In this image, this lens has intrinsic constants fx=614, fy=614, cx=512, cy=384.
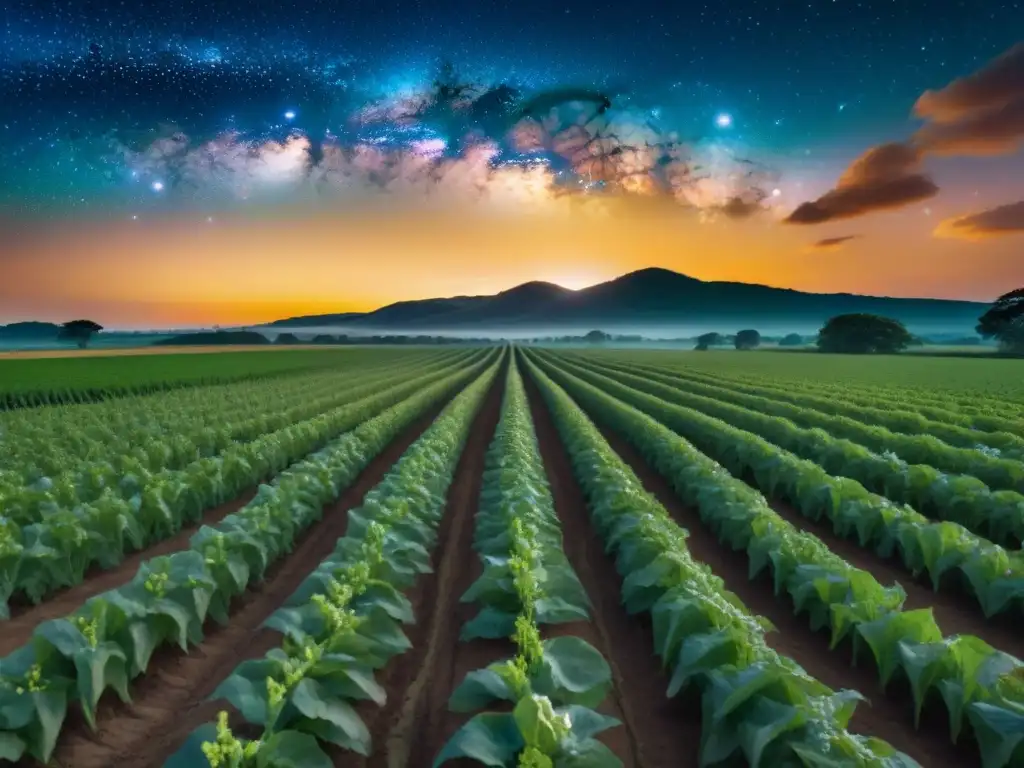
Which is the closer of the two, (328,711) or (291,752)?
(291,752)

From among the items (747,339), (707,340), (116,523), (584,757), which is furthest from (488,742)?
(707,340)

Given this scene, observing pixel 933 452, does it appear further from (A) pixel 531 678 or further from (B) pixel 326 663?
(B) pixel 326 663

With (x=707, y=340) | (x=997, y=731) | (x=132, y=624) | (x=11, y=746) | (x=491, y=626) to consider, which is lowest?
(x=707, y=340)

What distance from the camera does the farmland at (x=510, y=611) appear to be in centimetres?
409

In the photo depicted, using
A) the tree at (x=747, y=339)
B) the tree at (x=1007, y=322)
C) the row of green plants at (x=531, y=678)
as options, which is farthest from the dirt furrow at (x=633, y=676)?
the tree at (x=747, y=339)

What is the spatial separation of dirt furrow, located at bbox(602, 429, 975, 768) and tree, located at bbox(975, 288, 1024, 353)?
105 metres

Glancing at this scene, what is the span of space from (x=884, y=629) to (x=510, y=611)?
3347 millimetres

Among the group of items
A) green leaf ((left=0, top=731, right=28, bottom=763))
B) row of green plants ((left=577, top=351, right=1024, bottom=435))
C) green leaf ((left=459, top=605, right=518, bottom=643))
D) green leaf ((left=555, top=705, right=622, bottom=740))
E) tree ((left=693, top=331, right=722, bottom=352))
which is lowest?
tree ((left=693, top=331, right=722, bottom=352))

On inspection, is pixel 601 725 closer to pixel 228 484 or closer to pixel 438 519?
pixel 438 519

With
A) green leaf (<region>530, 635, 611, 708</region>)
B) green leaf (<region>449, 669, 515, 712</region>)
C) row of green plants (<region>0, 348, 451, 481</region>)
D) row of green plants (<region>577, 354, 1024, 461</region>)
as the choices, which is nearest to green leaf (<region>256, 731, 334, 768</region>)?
green leaf (<region>449, 669, 515, 712</region>)

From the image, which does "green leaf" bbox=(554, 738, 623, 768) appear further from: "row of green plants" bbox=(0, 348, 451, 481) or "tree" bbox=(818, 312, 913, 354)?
"tree" bbox=(818, 312, 913, 354)

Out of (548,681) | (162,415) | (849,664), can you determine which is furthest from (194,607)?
(162,415)

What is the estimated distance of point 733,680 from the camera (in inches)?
164

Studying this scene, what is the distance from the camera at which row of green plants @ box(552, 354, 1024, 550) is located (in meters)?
9.30
